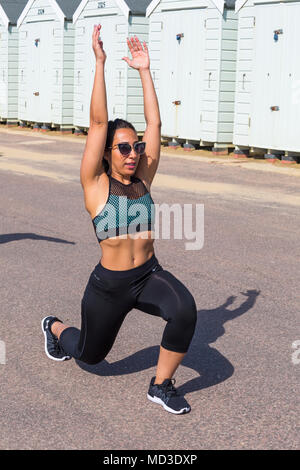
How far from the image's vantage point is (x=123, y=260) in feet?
14.8

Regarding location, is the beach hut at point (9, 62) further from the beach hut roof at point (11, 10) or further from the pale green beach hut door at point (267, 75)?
the pale green beach hut door at point (267, 75)

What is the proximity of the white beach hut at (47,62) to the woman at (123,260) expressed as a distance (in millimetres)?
22553

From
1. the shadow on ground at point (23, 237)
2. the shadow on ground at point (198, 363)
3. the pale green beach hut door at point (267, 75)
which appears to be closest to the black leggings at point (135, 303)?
the shadow on ground at point (198, 363)

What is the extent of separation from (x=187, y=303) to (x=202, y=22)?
16830mm

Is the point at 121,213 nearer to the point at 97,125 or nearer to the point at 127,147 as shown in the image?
the point at 127,147

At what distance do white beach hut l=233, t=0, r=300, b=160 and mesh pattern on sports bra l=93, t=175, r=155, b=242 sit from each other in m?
13.7

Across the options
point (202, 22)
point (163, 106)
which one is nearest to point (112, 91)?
point (163, 106)

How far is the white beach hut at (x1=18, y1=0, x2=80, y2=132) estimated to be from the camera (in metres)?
26.4

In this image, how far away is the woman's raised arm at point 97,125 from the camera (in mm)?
4320

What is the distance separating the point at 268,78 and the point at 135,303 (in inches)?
576

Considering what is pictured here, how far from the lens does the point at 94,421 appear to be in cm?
423

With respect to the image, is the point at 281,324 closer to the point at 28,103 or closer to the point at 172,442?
the point at 172,442

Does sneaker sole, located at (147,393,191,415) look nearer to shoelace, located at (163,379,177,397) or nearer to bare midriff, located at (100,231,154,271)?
shoelace, located at (163,379,177,397)

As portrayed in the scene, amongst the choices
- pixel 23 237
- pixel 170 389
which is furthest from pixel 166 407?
pixel 23 237
